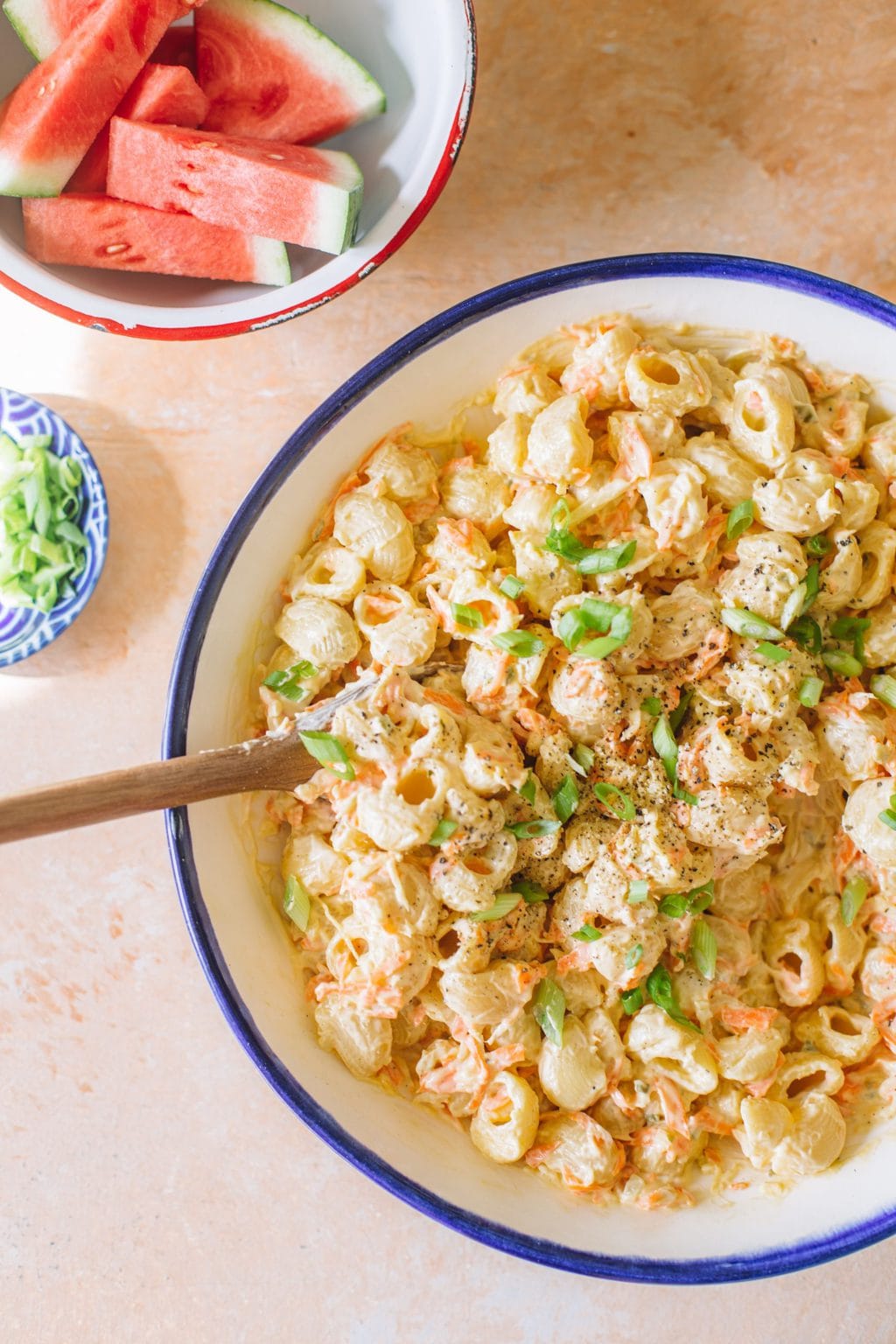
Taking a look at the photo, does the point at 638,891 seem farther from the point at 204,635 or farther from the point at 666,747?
the point at 204,635

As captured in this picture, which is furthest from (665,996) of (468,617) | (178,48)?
(178,48)

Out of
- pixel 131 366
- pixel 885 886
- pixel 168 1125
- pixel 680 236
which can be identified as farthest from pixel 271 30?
pixel 168 1125

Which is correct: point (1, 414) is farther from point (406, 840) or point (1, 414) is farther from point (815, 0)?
point (815, 0)

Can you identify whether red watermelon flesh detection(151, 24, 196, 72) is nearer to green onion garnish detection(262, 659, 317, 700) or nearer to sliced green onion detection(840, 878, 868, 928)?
green onion garnish detection(262, 659, 317, 700)

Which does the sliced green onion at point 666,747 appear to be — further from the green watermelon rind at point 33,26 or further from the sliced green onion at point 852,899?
the green watermelon rind at point 33,26

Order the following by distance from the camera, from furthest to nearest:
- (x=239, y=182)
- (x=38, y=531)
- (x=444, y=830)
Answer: (x=38, y=531), (x=239, y=182), (x=444, y=830)

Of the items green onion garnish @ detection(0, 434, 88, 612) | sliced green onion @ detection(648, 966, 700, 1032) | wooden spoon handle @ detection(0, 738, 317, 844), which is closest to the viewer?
wooden spoon handle @ detection(0, 738, 317, 844)

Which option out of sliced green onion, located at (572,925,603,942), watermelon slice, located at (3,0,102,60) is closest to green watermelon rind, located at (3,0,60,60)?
watermelon slice, located at (3,0,102,60)

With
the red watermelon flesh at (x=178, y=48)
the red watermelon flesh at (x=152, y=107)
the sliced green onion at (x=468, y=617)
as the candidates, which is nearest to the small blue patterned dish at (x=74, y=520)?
the red watermelon flesh at (x=152, y=107)
